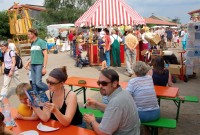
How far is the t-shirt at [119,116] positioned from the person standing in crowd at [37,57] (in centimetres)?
347

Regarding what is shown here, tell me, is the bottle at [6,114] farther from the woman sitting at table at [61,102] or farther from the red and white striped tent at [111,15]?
the red and white striped tent at [111,15]

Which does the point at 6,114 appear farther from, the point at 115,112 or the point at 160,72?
the point at 160,72

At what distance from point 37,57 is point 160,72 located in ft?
8.80

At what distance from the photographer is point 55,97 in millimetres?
3084

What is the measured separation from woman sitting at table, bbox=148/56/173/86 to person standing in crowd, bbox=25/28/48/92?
7.73 feet

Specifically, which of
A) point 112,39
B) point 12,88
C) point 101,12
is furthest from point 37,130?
point 112,39

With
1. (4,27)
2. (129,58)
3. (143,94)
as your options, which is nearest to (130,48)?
(129,58)

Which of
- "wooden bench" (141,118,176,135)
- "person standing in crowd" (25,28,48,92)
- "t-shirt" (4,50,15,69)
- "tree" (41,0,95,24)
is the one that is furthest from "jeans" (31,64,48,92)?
"tree" (41,0,95,24)

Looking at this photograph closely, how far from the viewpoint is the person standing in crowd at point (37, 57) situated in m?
5.83

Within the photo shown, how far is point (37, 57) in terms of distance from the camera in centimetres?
591

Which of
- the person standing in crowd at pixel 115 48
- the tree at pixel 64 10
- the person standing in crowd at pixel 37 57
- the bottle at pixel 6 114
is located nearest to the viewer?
the bottle at pixel 6 114

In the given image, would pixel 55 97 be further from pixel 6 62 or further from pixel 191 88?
pixel 191 88

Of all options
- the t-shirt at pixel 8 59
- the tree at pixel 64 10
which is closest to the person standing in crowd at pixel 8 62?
the t-shirt at pixel 8 59

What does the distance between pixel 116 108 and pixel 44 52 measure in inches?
147
